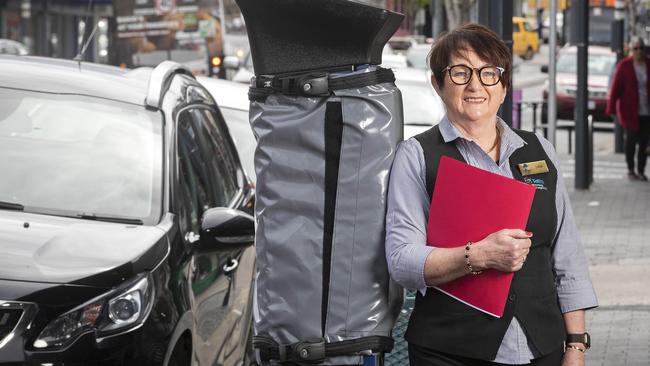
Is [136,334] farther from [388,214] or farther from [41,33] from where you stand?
[41,33]

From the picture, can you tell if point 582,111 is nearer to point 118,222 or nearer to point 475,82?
point 118,222

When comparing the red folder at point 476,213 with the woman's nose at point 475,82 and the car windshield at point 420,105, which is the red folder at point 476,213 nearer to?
the woman's nose at point 475,82

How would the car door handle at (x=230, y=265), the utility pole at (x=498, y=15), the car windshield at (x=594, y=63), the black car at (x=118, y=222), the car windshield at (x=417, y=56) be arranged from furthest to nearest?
the car windshield at (x=594, y=63) → the car windshield at (x=417, y=56) → the utility pole at (x=498, y=15) → the car door handle at (x=230, y=265) → the black car at (x=118, y=222)

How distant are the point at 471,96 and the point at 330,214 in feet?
1.64

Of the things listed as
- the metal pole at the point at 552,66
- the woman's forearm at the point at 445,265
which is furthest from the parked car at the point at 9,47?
the woman's forearm at the point at 445,265

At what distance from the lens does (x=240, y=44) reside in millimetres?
37000

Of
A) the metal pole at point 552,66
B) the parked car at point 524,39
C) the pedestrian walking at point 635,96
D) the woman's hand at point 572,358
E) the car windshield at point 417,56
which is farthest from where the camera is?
the parked car at point 524,39

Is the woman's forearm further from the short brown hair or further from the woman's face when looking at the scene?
the short brown hair

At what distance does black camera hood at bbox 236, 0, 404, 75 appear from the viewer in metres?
4.36

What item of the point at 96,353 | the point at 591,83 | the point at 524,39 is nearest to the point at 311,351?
the point at 96,353

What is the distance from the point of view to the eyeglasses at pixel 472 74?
429 centimetres

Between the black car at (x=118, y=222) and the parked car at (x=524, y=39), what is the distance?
6543cm

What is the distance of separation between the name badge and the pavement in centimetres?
68

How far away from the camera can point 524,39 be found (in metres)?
73.7
